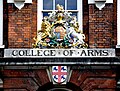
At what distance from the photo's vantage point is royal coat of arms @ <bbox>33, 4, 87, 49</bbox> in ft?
48.2

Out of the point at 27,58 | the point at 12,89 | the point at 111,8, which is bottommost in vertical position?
the point at 12,89

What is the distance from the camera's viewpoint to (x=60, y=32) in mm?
14812

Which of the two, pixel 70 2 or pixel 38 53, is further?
pixel 70 2

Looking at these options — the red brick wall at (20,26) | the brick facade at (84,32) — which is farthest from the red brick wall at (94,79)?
the red brick wall at (20,26)

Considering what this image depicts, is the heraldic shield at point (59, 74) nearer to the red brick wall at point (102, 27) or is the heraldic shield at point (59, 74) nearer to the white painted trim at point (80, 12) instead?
the red brick wall at point (102, 27)

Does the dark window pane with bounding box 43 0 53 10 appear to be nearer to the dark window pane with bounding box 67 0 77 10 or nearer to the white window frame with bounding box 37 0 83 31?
the white window frame with bounding box 37 0 83 31

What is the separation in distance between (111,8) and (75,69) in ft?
7.09

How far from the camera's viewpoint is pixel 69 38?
14766 mm

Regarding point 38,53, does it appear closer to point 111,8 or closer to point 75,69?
point 75,69

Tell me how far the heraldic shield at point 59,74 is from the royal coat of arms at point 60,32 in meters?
0.76

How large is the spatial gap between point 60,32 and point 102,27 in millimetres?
1237

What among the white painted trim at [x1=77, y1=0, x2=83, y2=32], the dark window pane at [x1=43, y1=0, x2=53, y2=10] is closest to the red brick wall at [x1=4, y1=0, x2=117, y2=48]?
the white painted trim at [x1=77, y1=0, x2=83, y2=32]

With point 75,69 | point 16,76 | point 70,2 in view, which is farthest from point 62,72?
point 70,2

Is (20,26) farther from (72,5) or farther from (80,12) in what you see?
(80,12)
